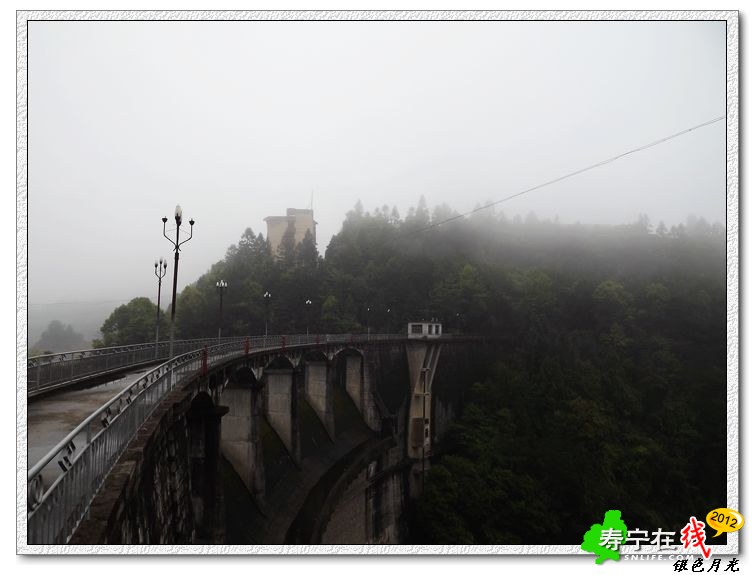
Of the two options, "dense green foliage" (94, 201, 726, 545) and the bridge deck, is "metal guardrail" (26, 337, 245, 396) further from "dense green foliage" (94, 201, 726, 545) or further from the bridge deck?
"dense green foliage" (94, 201, 726, 545)

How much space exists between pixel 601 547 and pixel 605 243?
57.7 m

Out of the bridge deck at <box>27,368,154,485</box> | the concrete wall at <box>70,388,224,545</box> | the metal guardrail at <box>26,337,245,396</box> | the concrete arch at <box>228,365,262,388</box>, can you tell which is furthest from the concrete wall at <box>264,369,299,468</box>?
the bridge deck at <box>27,368,154,485</box>

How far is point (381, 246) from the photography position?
227ft

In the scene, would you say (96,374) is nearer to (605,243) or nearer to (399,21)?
(399,21)

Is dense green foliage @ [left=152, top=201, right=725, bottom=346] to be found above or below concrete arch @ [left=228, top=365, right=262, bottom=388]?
above

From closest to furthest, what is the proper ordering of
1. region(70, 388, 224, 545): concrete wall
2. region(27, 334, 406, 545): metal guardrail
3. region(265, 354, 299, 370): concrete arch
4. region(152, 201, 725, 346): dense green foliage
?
1. region(27, 334, 406, 545): metal guardrail
2. region(70, 388, 224, 545): concrete wall
3. region(265, 354, 299, 370): concrete arch
4. region(152, 201, 725, 346): dense green foliage

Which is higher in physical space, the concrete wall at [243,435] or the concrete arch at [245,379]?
the concrete arch at [245,379]

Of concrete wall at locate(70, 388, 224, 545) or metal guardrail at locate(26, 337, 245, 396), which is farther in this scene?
metal guardrail at locate(26, 337, 245, 396)

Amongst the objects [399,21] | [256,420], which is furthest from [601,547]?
[256,420]

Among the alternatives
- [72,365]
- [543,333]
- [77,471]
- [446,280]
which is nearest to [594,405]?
[543,333]

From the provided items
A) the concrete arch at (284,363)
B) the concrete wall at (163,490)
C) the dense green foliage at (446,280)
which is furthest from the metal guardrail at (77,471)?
the dense green foliage at (446,280)

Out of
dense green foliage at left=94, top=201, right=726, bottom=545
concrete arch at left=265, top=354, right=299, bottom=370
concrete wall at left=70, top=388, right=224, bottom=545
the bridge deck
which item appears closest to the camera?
concrete wall at left=70, top=388, right=224, bottom=545

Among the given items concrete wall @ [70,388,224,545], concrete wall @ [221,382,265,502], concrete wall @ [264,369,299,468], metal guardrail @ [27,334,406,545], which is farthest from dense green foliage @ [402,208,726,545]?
concrete wall @ [221,382,265,502]

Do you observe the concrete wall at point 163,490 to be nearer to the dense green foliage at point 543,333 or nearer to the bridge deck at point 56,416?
the bridge deck at point 56,416
